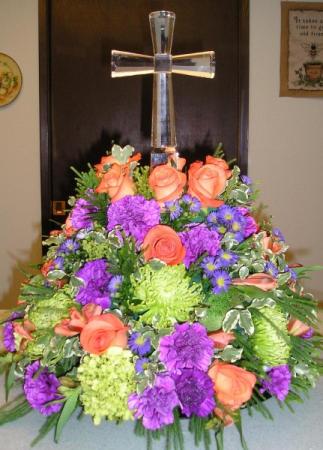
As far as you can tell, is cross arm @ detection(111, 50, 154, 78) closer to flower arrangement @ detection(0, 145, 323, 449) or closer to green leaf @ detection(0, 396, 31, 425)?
flower arrangement @ detection(0, 145, 323, 449)

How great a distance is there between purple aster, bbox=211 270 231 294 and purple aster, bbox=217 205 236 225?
0.10 meters

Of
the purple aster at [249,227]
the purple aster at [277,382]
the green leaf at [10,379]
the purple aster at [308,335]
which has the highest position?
the purple aster at [249,227]

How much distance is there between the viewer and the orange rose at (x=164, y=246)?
0.70 metres

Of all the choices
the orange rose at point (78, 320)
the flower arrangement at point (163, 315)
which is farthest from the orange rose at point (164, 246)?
the orange rose at point (78, 320)

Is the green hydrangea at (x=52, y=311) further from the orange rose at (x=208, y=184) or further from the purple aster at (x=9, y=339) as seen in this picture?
the orange rose at (x=208, y=184)

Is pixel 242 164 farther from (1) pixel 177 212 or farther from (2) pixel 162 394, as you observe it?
(2) pixel 162 394

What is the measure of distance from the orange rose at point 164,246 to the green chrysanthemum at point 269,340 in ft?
0.45

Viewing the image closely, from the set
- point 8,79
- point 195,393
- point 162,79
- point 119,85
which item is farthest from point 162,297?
point 8,79

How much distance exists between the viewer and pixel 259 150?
228 cm

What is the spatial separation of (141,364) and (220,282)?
0.15 meters

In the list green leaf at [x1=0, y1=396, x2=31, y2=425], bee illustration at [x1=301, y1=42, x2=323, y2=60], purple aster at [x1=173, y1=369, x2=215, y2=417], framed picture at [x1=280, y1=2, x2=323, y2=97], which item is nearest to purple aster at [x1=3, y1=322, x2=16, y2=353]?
green leaf at [x1=0, y1=396, x2=31, y2=425]

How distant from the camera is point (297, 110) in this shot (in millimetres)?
2277

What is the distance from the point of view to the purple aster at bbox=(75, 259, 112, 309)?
0.70m

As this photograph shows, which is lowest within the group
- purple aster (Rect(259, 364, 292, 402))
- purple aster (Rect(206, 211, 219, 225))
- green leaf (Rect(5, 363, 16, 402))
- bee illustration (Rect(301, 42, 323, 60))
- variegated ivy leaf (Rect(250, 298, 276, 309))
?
green leaf (Rect(5, 363, 16, 402))
